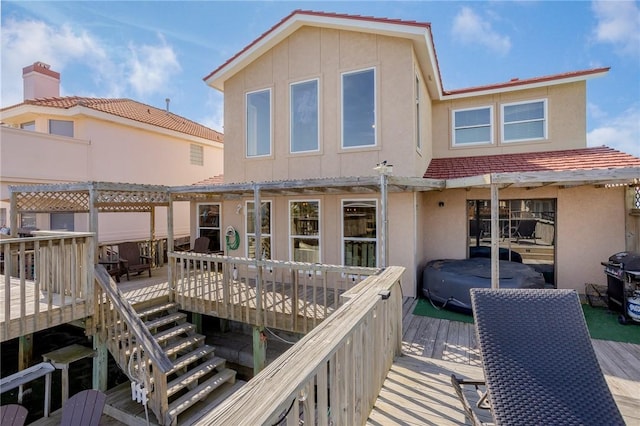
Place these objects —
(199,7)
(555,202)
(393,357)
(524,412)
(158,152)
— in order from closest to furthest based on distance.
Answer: (524,412), (393,357), (555,202), (199,7), (158,152)

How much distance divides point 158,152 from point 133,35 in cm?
488

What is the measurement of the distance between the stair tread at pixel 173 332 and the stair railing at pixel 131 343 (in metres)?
0.41

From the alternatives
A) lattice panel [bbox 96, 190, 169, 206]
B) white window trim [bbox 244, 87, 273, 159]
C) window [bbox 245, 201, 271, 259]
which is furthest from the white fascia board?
lattice panel [bbox 96, 190, 169, 206]

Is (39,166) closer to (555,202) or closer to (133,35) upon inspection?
(133,35)

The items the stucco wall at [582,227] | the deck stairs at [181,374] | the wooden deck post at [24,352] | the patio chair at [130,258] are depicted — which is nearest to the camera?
the deck stairs at [181,374]

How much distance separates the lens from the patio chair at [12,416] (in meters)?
4.70

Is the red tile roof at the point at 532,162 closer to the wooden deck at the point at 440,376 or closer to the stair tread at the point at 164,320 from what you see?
the wooden deck at the point at 440,376

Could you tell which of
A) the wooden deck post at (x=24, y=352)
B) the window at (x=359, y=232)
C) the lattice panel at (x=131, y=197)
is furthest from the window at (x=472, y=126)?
the wooden deck post at (x=24, y=352)

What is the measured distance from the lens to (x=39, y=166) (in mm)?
10430

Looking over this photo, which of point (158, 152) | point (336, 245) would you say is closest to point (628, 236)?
point (336, 245)

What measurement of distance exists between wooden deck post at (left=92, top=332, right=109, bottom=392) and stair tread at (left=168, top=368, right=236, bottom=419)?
190 centimetres

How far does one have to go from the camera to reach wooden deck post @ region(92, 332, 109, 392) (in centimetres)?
627

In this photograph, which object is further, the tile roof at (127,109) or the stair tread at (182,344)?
the tile roof at (127,109)

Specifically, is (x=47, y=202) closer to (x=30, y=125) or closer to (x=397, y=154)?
(x=30, y=125)
